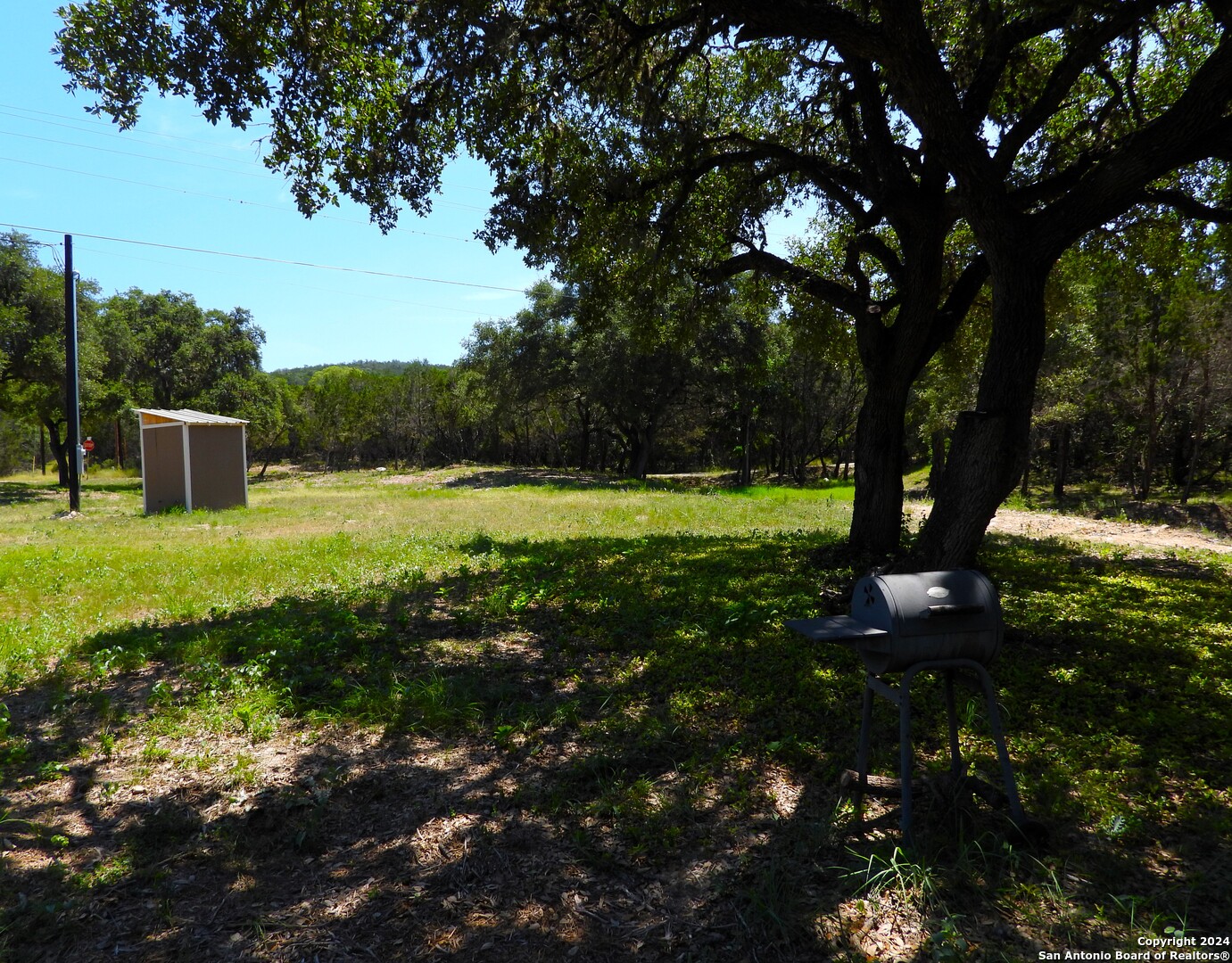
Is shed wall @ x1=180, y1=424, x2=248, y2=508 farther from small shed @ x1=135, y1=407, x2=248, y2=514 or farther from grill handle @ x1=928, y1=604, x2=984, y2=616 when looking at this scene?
grill handle @ x1=928, y1=604, x2=984, y2=616

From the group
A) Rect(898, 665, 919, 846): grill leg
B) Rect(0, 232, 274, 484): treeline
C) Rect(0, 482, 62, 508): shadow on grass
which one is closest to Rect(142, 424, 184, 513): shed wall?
Rect(0, 482, 62, 508): shadow on grass

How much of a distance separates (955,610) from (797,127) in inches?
356

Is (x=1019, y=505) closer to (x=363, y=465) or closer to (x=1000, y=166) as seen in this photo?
(x=1000, y=166)

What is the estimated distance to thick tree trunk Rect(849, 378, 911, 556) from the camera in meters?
8.53

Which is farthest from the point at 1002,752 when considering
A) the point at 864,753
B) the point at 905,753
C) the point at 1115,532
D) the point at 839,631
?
the point at 1115,532

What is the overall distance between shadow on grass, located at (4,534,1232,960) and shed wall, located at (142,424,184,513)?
543 inches

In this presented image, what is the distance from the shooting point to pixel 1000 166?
244 inches

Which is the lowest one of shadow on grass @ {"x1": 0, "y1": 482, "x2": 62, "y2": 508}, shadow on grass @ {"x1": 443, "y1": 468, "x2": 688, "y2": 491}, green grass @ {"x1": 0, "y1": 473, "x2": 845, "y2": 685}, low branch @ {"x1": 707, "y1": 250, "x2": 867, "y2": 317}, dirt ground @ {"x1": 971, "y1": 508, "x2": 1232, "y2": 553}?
shadow on grass @ {"x1": 0, "y1": 482, "x2": 62, "y2": 508}

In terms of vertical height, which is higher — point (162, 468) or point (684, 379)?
point (684, 379)

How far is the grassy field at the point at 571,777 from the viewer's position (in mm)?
2645

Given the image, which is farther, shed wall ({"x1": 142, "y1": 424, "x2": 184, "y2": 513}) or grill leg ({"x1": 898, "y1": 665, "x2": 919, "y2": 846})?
shed wall ({"x1": 142, "y1": 424, "x2": 184, "y2": 513})

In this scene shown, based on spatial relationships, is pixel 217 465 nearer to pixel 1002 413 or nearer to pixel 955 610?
pixel 1002 413

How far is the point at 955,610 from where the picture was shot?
114 inches

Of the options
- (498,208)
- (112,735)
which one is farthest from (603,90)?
(112,735)
